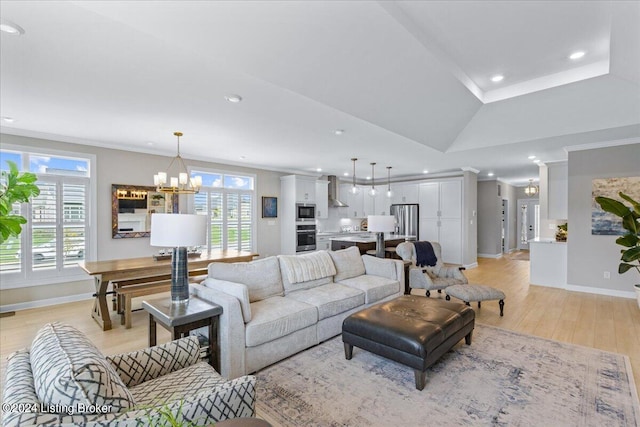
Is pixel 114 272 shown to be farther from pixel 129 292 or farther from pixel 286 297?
pixel 286 297

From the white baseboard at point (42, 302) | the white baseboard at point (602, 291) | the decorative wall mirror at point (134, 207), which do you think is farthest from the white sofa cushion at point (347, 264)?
the white baseboard at point (42, 302)

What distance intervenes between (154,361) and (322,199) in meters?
6.71

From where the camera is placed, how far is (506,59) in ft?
9.84

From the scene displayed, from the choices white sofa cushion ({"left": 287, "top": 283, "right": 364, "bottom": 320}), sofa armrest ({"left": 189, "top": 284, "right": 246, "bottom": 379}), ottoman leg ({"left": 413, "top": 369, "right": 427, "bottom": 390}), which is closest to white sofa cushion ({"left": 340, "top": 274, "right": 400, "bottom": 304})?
white sofa cushion ({"left": 287, "top": 283, "right": 364, "bottom": 320})

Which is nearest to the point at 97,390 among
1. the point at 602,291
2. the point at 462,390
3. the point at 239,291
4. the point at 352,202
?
the point at 239,291

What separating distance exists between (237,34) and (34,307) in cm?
510

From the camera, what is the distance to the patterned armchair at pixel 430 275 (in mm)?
4554

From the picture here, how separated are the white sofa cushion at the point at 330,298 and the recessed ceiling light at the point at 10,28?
3059 mm

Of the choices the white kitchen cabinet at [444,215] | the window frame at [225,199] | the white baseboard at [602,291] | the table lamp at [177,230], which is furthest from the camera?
the white kitchen cabinet at [444,215]

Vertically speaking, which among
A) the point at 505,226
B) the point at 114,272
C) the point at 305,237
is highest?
the point at 505,226

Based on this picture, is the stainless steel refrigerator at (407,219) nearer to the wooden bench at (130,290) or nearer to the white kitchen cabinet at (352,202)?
the white kitchen cabinet at (352,202)

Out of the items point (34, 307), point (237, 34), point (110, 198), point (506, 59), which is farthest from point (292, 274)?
point (34, 307)

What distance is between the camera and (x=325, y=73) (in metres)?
2.77

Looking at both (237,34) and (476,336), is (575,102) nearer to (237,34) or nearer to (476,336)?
(476,336)
